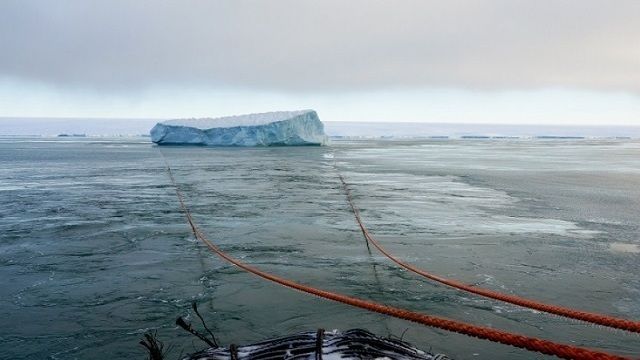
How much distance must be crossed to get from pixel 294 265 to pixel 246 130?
3915cm

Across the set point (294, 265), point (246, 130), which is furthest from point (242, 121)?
point (294, 265)

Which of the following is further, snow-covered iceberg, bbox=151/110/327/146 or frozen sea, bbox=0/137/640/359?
snow-covered iceberg, bbox=151/110/327/146

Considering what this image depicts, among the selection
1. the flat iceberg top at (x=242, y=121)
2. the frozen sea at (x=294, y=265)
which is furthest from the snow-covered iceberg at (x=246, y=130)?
the frozen sea at (x=294, y=265)

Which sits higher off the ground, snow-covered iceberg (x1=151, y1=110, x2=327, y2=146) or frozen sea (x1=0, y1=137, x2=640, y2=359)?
snow-covered iceberg (x1=151, y1=110, x2=327, y2=146)

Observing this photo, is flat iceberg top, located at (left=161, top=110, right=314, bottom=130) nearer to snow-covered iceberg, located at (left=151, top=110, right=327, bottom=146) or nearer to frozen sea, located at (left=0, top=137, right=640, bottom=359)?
snow-covered iceberg, located at (left=151, top=110, right=327, bottom=146)

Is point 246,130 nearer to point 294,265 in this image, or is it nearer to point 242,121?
point 242,121

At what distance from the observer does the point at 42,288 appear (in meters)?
5.38

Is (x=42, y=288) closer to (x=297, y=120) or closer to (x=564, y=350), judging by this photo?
(x=564, y=350)

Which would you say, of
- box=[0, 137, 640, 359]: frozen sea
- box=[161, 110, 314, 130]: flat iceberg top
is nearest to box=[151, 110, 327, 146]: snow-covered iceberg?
box=[161, 110, 314, 130]: flat iceberg top

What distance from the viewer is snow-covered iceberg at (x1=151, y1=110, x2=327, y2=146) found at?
44.3m

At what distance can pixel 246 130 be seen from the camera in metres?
44.6

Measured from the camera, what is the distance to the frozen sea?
4.28 metres

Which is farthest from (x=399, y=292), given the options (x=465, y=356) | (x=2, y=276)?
(x=2, y=276)

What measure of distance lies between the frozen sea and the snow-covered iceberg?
101ft
